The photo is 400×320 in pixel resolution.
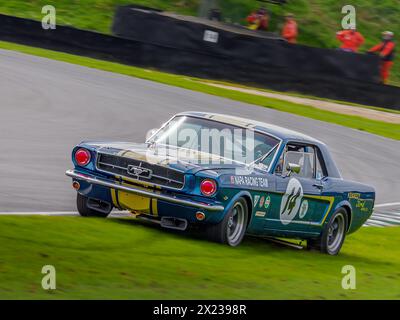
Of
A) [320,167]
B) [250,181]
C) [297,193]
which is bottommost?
[297,193]

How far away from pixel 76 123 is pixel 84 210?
8.19 metres

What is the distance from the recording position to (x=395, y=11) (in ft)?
144

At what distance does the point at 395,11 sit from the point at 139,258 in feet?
123

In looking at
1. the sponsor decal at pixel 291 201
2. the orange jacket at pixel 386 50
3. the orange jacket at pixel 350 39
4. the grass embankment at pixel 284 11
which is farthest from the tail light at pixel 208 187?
the grass embankment at pixel 284 11

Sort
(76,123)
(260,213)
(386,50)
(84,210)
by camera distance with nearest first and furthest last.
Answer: (260,213)
(84,210)
(76,123)
(386,50)

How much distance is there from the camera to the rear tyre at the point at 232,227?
926cm

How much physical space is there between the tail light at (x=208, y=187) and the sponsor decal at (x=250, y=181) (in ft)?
0.76

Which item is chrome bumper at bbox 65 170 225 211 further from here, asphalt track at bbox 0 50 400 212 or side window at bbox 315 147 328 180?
side window at bbox 315 147 328 180

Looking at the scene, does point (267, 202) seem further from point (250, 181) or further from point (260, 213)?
point (250, 181)

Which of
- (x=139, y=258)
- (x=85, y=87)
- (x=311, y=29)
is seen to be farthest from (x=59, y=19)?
(x=139, y=258)

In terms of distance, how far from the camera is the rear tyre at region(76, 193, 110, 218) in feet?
32.4

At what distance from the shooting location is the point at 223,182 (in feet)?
29.8

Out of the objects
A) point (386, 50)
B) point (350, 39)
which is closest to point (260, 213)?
point (386, 50)
